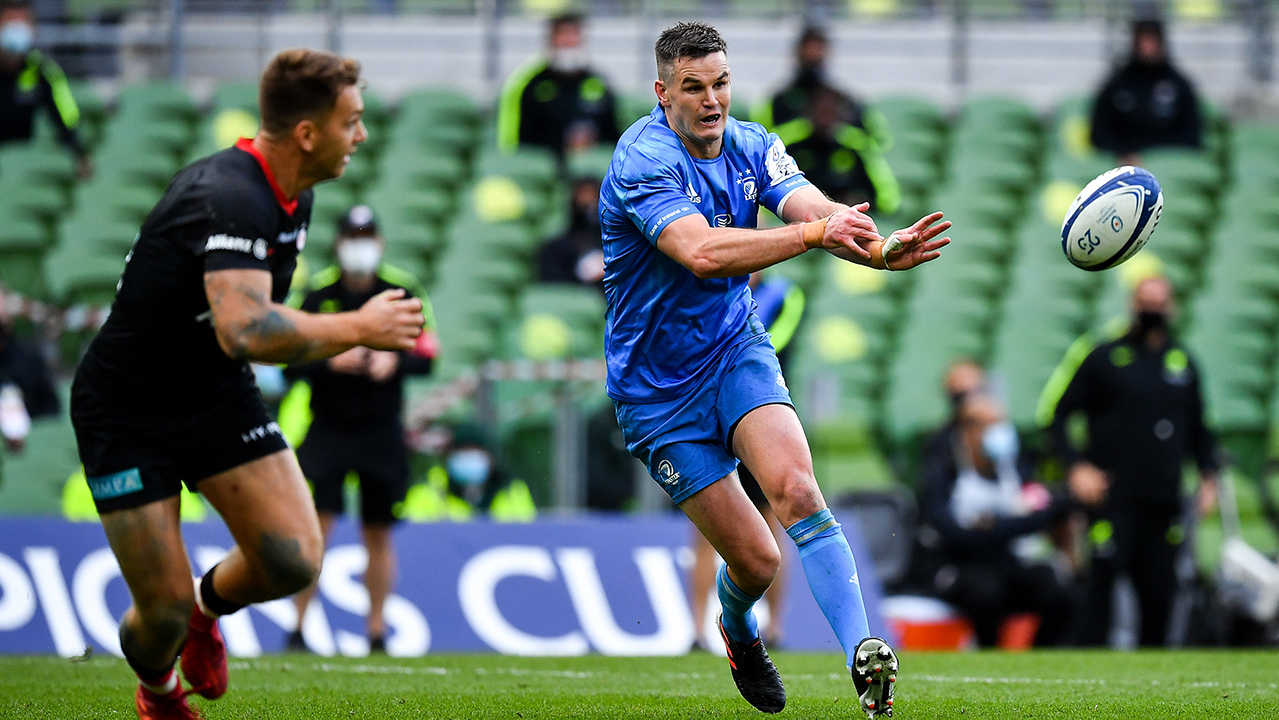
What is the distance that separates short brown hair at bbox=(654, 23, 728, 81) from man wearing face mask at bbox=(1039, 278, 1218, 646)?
5300 mm

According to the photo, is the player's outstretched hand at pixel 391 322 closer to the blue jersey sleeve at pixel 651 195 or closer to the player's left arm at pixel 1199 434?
the blue jersey sleeve at pixel 651 195

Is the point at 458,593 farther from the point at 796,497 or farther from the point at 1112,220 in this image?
the point at 1112,220

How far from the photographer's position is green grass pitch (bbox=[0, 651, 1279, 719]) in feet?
18.5

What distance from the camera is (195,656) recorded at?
17.3 ft

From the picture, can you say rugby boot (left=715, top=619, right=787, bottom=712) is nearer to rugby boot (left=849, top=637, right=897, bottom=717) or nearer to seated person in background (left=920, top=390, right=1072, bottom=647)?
rugby boot (left=849, top=637, right=897, bottom=717)

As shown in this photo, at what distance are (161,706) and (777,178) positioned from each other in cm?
283

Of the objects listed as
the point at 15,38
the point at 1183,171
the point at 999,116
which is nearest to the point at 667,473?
the point at 15,38

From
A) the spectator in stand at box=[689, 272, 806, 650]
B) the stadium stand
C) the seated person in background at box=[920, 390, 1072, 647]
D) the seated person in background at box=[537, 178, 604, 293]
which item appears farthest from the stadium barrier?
the seated person in background at box=[537, 178, 604, 293]

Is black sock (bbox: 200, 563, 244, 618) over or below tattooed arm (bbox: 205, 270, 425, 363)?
below

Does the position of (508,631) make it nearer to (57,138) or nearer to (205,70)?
(57,138)

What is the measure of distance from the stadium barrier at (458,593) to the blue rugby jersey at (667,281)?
12.7ft

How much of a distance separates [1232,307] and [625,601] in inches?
261

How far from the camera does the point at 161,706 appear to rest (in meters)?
5.10

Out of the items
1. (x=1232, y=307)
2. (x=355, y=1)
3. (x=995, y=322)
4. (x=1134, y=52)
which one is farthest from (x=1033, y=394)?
(x=355, y=1)
